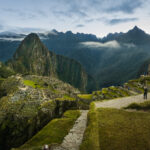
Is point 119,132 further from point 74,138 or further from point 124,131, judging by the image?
point 74,138

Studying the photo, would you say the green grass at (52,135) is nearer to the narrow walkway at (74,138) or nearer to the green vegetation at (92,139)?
the narrow walkway at (74,138)

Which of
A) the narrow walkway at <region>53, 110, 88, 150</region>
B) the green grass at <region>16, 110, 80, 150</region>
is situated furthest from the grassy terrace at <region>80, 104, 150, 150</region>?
the green grass at <region>16, 110, 80, 150</region>

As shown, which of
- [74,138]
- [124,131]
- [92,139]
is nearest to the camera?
[92,139]

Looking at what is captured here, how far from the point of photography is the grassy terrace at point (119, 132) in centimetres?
1386

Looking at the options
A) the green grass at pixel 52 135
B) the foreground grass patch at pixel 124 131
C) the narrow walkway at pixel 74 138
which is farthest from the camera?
the green grass at pixel 52 135

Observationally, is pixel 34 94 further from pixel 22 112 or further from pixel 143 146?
pixel 143 146

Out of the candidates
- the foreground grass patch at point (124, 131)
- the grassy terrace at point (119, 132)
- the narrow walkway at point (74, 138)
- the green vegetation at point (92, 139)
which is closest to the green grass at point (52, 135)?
the narrow walkway at point (74, 138)

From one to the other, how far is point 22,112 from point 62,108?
10.0 metres

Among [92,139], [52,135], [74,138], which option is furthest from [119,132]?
[52,135]

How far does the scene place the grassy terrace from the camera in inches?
546

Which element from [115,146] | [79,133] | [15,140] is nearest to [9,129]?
[15,140]

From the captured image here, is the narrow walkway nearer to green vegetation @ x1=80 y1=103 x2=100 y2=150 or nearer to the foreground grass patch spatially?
green vegetation @ x1=80 y1=103 x2=100 y2=150

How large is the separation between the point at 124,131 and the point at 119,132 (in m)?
0.64

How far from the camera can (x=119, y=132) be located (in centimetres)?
A: 1603
